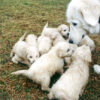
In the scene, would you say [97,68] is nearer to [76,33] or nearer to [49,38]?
[76,33]

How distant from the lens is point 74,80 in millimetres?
4016

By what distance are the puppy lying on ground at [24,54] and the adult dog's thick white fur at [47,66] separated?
46 centimetres

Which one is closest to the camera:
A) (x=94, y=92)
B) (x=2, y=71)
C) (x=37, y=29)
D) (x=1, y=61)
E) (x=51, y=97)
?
(x=51, y=97)

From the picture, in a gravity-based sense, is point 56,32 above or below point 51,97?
above

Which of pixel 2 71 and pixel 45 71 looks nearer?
pixel 45 71

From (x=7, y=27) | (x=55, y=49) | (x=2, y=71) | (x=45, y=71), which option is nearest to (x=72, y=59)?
(x=55, y=49)

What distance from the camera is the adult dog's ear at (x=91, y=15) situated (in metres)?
4.43

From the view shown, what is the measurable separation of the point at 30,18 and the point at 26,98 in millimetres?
4547

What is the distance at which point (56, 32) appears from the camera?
18.3 feet

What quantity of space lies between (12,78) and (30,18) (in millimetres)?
3956

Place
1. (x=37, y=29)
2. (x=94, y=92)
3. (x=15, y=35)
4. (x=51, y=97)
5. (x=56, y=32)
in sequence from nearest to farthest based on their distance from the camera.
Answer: (x=51, y=97) → (x=94, y=92) → (x=56, y=32) → (x=15, y=35) → (x=37, y=29)

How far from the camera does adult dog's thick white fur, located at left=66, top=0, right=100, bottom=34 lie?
445 centimetres

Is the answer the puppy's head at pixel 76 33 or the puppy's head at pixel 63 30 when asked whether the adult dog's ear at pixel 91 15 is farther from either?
the puppy's head at pixel 63 30

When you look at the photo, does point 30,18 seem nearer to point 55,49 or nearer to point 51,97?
point 55,49
